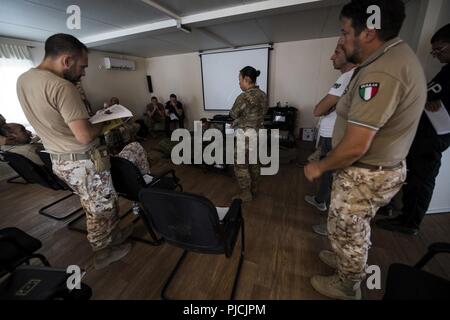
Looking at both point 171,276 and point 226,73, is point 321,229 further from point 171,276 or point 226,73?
point 226,73

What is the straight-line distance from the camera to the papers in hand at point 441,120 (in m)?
1.39

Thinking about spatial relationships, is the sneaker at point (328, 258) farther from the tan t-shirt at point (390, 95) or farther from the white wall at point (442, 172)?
the white wall at point (442, 172)

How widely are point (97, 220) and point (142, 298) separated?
2.11ft

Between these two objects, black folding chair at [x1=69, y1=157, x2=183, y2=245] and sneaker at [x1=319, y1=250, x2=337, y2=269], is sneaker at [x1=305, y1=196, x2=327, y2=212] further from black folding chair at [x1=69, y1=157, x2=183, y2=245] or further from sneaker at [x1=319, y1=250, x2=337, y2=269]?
black folding chair at [x1=69, y1=157, x2=183, y2=245]

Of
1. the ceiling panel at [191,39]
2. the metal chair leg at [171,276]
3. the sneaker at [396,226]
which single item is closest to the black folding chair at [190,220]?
the metal chair leg at [171,276]

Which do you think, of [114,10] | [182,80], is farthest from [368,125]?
[182,80]

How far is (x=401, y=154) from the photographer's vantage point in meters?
0.89

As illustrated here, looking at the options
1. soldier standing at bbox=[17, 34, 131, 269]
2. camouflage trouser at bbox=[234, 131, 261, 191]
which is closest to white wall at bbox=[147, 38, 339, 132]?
camouflage trouser at bbox=[234, 131, 261, 191]

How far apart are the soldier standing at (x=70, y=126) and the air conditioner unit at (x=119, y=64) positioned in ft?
14.5

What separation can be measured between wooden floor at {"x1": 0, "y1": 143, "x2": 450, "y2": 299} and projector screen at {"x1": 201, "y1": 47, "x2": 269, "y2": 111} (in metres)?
3.64

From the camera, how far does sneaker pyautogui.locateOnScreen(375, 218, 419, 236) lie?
1671mm

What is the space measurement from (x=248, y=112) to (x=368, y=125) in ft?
4.32
